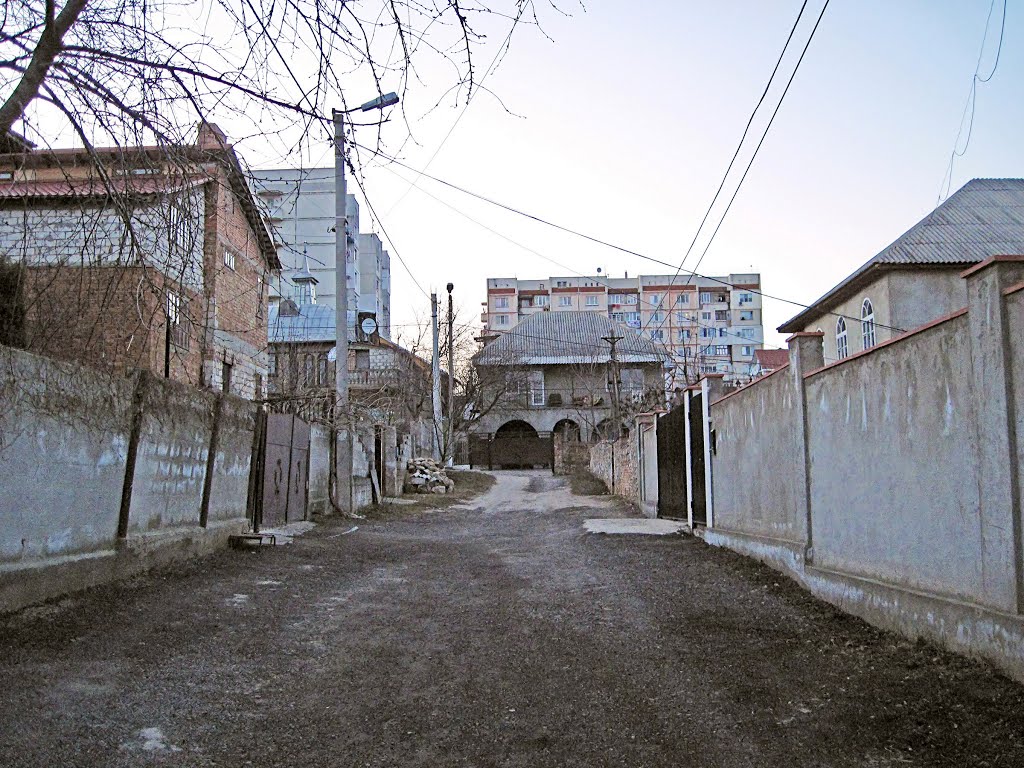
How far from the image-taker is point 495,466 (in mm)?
48594

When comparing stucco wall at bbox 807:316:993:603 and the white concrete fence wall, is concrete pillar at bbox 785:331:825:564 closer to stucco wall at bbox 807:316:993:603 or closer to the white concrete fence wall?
the white concrete fence wall

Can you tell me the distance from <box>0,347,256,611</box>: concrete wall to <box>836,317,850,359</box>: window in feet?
63.0

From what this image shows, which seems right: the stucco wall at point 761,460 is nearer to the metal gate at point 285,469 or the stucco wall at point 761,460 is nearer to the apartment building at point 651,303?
the metal gate at point 285,469

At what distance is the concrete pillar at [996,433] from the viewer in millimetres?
4230

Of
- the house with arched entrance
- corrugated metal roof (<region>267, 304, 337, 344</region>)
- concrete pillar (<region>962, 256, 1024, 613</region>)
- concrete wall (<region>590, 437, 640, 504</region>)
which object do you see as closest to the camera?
concrete pillar (<region>962, 256, 1024, 613</region>)

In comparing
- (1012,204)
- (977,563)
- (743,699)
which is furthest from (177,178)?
(1012,204)

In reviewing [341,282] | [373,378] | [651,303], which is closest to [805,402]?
[341,282]

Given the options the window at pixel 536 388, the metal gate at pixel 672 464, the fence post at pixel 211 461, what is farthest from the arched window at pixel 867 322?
the window at pixel 536 388

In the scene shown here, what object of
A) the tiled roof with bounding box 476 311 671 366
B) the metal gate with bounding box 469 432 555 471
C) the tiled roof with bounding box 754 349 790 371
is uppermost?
the tiled roof with bounding box 754 349 790 371

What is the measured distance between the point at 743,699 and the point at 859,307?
788 inches

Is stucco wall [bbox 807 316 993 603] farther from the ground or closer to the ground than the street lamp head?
closer to the ground

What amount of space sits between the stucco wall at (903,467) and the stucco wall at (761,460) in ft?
2.47

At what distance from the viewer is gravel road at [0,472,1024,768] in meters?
3.72

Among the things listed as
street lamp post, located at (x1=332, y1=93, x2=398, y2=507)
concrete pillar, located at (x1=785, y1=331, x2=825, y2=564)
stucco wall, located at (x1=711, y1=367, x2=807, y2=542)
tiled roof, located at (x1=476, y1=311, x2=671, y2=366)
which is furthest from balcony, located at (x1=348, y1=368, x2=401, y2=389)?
concrete pillar, located at (x1=785, y1=331, x2=825, y2=564)
